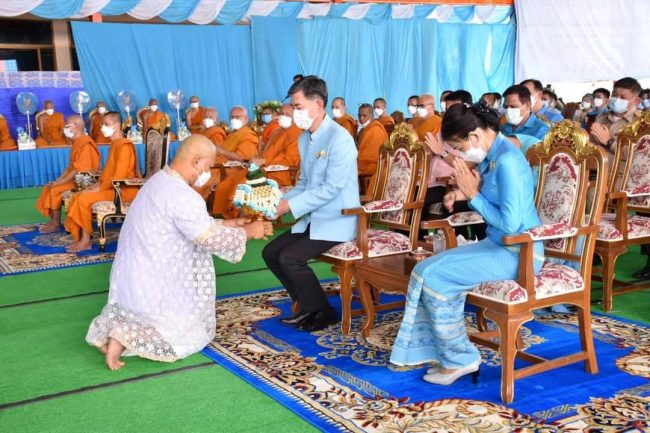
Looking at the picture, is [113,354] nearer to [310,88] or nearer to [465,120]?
[310,88]

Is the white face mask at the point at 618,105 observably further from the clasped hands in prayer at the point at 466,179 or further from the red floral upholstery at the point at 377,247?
the clasped hands in prayer at the point at 466,179

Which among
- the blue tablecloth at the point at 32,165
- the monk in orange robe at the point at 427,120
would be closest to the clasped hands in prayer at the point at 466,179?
the monk in orange robe at the point at 427,120

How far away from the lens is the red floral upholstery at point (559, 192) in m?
3.13

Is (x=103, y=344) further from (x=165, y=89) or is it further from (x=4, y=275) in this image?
(x=165, y=89)

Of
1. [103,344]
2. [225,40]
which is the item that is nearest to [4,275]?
[103,344]

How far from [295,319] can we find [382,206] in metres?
0.72

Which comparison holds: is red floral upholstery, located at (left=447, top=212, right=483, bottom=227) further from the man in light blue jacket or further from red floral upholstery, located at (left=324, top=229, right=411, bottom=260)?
the man in light blue jacket

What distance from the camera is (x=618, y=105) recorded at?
4.90 metres

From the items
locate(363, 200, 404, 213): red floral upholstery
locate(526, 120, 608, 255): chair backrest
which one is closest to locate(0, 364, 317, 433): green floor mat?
locate(363, 200, 404, 213): red floral upholstery

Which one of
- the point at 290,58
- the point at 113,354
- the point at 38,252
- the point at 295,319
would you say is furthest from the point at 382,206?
the point at 290,58

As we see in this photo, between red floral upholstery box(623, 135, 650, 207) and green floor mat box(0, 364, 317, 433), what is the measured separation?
98.4 inches

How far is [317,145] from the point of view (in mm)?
3738

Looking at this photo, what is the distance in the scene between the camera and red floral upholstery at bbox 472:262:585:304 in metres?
2.71

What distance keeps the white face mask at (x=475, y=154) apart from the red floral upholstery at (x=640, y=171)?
1.64 metres
